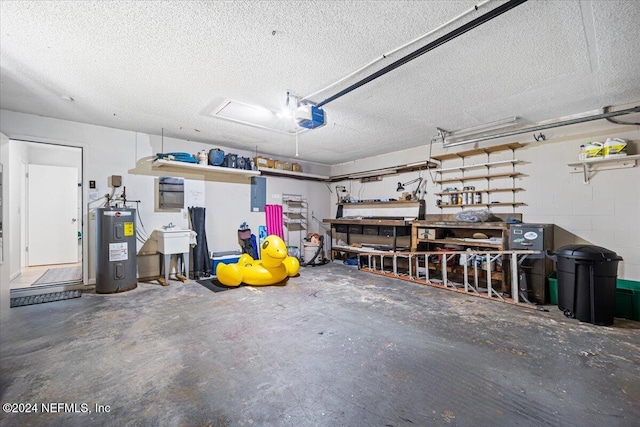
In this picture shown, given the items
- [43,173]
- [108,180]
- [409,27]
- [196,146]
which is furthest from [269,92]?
[43,173]

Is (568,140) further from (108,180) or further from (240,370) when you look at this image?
(108,180)

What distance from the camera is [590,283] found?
294cm

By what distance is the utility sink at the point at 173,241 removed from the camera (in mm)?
4465

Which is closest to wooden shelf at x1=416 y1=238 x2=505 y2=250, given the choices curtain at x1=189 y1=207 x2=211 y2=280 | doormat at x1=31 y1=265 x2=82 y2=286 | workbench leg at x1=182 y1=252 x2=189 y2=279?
curtain at x1=189 y1=207 x2=211 y2=280

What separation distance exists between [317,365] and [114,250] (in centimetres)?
361

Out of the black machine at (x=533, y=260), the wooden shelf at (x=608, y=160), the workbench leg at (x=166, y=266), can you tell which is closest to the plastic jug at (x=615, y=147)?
the wooden shelf at (x=608, y=160)

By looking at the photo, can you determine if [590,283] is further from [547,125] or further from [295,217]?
[295,217]

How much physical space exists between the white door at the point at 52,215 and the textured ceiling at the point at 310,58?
2955 mm

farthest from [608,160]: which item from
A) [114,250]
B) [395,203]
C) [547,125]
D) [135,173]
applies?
[135,173]

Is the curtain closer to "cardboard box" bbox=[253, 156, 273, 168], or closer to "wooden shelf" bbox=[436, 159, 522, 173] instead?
"cardboard box" bbox=[253, 156, 273, 168]

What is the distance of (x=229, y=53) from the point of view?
237 centimetres

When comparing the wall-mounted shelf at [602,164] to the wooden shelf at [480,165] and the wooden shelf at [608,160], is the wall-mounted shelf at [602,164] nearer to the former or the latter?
the wooden shelf at [608,160]

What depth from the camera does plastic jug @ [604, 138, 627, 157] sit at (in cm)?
335

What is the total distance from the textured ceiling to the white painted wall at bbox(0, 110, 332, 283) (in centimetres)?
26
